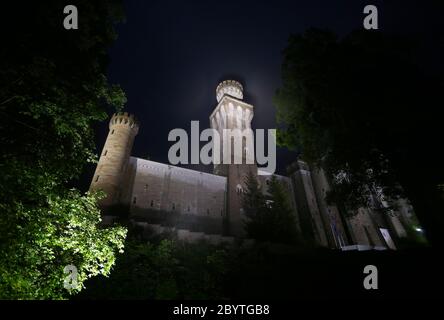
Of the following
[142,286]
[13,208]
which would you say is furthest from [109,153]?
[13,208]

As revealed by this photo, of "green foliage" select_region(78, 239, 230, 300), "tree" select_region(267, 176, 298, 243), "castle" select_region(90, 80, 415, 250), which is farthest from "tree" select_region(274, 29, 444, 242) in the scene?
"castle" select_region(90, 80, 415, 250)

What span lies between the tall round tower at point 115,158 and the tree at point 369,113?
55.9 ft

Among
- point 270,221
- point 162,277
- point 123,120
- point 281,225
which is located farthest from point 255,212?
point 123,120

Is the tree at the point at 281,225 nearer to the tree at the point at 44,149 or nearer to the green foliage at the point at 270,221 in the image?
the green foliage at the point at 270,221

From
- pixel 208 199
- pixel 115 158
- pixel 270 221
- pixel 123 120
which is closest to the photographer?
pixel 270 221

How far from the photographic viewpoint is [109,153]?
25.9 m

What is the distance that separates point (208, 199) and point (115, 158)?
11419 mm

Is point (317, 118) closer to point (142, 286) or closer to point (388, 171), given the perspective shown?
point (388, 171)

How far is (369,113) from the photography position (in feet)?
37.9

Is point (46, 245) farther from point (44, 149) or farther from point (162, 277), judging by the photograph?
point (162, 277)

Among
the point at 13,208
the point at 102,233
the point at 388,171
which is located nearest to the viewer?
the point at 13,208

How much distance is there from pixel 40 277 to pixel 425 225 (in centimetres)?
1355

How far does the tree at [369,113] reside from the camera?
1084 centimetres

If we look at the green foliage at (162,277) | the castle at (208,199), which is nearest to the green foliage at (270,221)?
the castle at (208,199)
